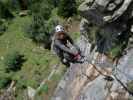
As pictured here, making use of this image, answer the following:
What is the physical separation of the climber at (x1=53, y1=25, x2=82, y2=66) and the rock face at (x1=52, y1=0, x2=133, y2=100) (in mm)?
469

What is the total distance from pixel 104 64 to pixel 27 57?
7.73 meters

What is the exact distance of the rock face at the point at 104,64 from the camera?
1606cm

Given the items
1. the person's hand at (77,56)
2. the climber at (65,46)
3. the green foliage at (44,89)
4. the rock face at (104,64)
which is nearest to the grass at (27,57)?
the green foliage at (44,89)

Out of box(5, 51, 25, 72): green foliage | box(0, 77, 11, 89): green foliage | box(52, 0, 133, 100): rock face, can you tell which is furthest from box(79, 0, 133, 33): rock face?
box(5, 51, 25, 72): green foliage

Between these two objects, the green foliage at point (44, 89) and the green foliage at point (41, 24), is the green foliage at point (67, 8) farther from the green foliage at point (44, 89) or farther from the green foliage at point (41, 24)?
the green foliage at point (44, 89)

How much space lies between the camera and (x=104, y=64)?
17172 millimetres

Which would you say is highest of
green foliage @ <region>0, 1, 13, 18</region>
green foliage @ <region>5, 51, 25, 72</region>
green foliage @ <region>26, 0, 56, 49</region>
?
green foliage @ <region>26, 0, 56, 49</region>

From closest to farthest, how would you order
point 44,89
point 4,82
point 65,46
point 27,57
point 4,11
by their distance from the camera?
point 65,46 → point 44,89 → point 4,82 → point 27,57 → point 4,11

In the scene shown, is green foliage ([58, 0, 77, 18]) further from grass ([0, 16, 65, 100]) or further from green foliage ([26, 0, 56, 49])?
grass ([0, 16, 65, 100])

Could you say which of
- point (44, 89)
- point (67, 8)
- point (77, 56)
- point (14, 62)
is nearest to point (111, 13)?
point (77, 56)

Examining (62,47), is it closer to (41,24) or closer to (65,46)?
(65,46)

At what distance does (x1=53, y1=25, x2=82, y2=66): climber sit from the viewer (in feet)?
58.8

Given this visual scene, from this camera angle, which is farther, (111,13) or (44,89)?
(44,89)

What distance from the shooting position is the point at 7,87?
2286 centimetres
